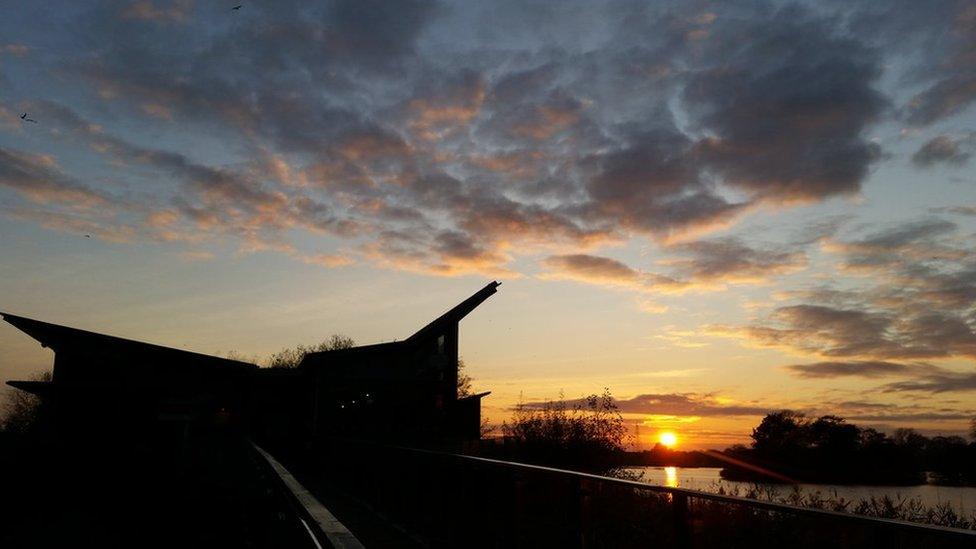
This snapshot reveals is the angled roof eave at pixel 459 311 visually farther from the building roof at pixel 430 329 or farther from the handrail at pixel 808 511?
the handrail at pixel 808 511

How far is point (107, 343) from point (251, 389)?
579cm

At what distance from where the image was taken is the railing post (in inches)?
170

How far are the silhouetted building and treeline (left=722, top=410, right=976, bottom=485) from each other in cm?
1156

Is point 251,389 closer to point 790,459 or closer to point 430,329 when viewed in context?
point 430,329

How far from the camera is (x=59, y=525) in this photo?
1121 cm

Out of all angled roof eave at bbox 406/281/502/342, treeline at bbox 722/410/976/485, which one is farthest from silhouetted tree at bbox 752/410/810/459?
angled roof eave at bbox 406/281/502/342

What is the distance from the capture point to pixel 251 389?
87.5 feet

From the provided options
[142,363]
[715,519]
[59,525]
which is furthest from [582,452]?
[142,363]

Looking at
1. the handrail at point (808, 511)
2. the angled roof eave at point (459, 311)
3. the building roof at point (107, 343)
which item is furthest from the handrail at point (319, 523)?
the building roof at point (107, 343)

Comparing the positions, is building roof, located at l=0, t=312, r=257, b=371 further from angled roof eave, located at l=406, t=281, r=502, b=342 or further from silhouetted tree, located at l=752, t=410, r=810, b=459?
silhouetted tree, located at l=752, t=410, r=810, b=459

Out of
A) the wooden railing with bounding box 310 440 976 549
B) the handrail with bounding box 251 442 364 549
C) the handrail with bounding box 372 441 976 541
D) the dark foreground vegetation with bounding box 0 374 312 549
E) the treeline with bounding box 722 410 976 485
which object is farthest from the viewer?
the treeline with bounding box 722 410 976 485

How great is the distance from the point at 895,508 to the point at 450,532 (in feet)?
22.3

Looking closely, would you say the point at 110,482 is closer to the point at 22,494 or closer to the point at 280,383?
the point at 22,494

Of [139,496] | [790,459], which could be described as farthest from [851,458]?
[139,496]
